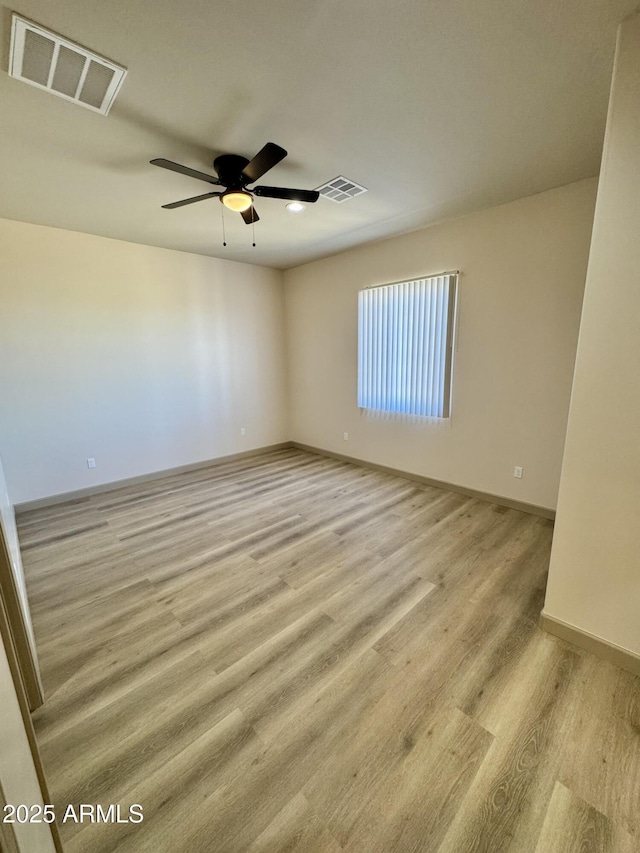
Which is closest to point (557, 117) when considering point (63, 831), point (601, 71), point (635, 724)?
point (601, 71)

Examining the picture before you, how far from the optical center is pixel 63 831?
3.54 ft

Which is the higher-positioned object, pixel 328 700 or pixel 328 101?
pixel 328 101

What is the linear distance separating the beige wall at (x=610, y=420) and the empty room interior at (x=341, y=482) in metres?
0.01

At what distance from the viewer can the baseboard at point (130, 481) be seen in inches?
139

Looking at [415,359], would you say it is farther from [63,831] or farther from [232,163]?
[63,831]

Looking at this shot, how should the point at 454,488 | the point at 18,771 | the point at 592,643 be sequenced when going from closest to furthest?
the point at 18,771 → the point at 592,643 → the point at 454,488

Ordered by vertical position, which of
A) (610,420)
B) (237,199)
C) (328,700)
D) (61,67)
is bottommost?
(328,700)

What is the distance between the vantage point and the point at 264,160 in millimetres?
1875

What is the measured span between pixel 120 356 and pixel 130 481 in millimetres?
1535

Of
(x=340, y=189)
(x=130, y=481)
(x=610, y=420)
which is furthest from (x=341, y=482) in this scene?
(x=340, y=189)

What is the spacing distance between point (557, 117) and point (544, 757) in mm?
3162

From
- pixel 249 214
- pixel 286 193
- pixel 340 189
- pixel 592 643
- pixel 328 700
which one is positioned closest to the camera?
pixel 328 700

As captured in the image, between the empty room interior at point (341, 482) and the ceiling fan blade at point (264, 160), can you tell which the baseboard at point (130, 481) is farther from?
the ceiling fan blade at point (264, 160)

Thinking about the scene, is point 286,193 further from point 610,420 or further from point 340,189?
point 610,420
